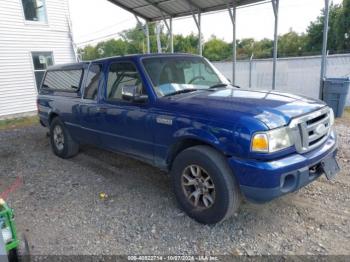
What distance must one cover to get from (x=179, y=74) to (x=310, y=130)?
1886mm

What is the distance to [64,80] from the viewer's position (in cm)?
538

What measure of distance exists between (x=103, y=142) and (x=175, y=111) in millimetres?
1749

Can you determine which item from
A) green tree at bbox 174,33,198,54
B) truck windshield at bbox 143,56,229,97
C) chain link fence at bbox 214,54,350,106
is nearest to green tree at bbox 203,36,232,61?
green tree at bbox 174,33,198,54

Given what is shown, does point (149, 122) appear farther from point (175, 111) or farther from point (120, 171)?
point (120, 171)

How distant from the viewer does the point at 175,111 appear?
3152 mm

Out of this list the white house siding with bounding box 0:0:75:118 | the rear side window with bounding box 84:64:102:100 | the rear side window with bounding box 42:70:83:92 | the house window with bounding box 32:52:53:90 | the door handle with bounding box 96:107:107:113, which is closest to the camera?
the door handle with bounding box 96:107:107:113

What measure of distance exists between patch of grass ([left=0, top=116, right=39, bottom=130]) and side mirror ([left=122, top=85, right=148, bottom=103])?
7467 mm

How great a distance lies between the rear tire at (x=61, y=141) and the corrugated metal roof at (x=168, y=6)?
5900 mm

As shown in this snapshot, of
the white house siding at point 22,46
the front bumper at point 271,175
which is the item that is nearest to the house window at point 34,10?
the white house siding at point 22,46

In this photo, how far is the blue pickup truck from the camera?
258cm

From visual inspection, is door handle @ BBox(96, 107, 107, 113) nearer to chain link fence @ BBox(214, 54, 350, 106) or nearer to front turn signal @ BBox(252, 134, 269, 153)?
front turn signal @ BBox(252, 134, 269, 153)

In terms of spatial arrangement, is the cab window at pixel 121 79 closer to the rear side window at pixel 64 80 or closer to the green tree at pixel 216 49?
the rear side window at pixel 64 80

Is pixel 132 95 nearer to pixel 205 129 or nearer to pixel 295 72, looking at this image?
pixel 205 129

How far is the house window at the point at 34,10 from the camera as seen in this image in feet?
37.5
